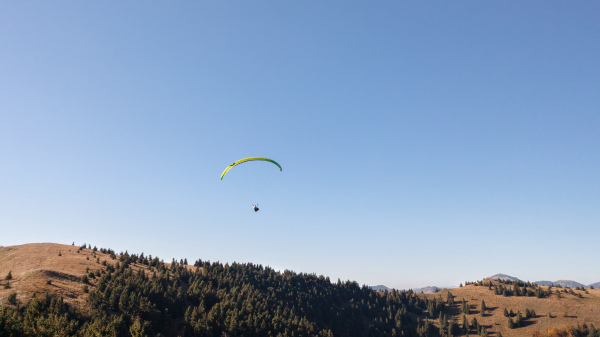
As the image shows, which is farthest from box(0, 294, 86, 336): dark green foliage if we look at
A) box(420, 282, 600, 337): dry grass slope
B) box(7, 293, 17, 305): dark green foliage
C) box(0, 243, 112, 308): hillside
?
box(420, 282, 600, 337): dry grass slope

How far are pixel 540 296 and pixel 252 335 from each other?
353 ft

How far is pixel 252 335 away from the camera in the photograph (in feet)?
221

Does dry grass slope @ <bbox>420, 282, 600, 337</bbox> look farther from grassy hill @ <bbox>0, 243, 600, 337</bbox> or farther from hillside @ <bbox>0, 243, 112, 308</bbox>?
hillside @ <bbox>0, 243, 112, 308</bbox>

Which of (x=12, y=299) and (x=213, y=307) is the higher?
(x=12, y=299)

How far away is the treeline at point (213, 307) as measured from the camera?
147 ft

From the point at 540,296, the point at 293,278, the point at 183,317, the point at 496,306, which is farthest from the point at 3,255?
the point at 540,296

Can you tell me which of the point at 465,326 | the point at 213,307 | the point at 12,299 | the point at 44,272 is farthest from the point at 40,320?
the point at 465,326

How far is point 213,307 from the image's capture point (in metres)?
68.8

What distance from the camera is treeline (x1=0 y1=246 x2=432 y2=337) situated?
44.8 m

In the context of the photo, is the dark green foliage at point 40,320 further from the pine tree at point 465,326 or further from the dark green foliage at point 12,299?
the pine tree at point 465,326

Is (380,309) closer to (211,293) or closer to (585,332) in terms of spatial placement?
(585,332)

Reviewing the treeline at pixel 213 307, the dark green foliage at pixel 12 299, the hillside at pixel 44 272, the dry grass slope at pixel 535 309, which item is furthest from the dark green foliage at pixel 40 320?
the dry grass slope at pixel 535 309

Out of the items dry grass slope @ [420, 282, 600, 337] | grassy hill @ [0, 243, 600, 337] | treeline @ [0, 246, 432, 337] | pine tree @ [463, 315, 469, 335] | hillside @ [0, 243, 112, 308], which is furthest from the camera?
pine tree @ [463, 315, 469, 335]

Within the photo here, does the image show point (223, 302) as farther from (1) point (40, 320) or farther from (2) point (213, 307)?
(1) point (40, 320)
